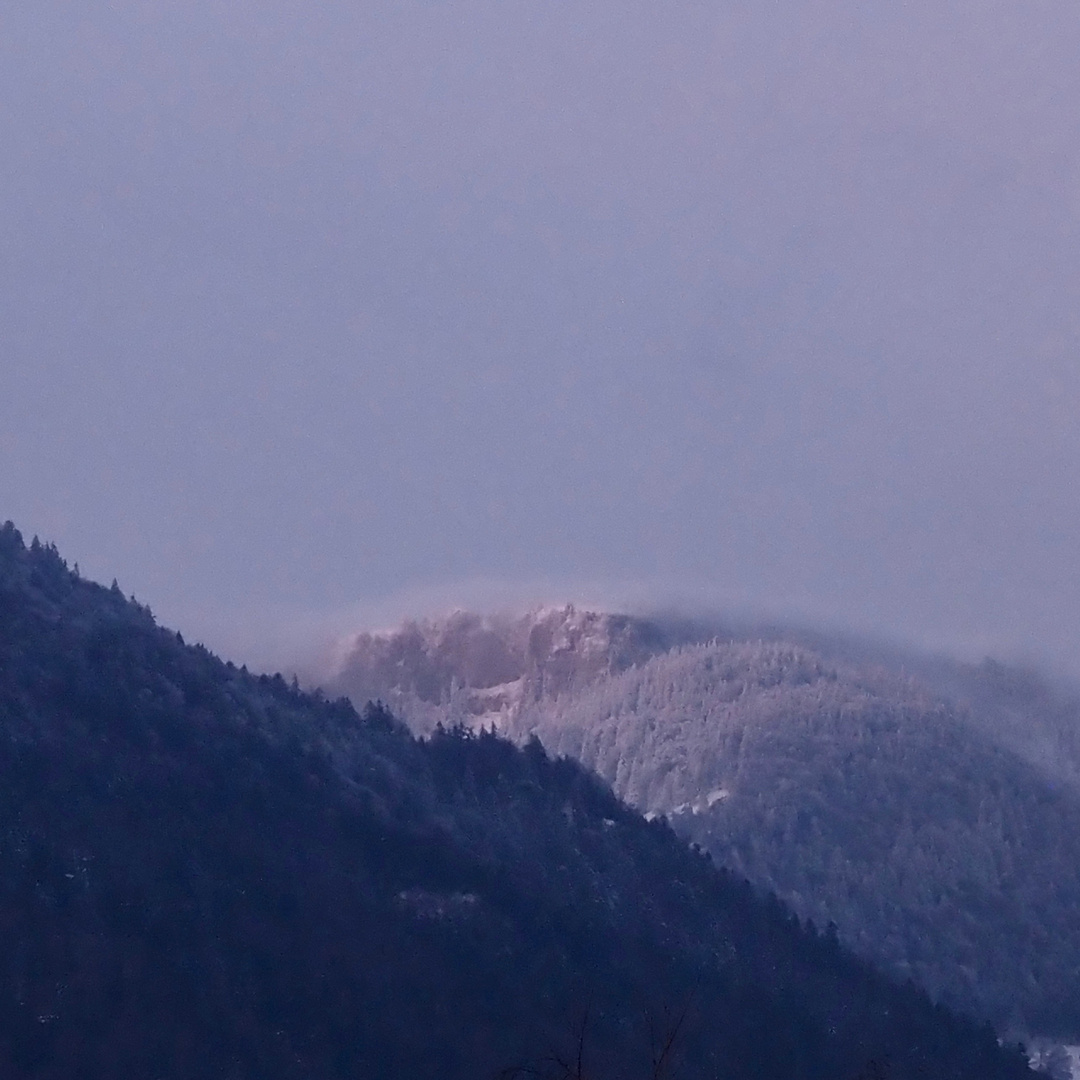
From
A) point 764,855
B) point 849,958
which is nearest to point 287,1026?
point 849,958

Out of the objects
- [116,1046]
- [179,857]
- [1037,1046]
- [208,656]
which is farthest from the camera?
[1037,1046]

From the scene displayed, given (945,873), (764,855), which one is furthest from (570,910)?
(945,873)

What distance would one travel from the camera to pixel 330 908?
10062cm

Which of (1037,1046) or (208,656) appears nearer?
(208,656)

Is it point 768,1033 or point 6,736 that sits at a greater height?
point 6,736

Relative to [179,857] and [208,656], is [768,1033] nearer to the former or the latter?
[179,857]

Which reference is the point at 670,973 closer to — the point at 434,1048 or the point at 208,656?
the point at 434,1048

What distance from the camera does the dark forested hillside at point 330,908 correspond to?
8675cm

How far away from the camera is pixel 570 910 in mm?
112312

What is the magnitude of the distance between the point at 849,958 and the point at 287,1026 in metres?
55.5

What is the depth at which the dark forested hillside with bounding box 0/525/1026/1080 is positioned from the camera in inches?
3415

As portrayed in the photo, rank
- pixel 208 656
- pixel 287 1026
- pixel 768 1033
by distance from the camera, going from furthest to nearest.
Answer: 1. pixel 208 656
2. pixel 768 1033
3. pixel 287 1026

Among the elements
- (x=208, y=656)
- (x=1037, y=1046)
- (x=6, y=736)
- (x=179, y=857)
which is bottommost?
(x=1037, y=1046)

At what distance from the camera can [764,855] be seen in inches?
7111
